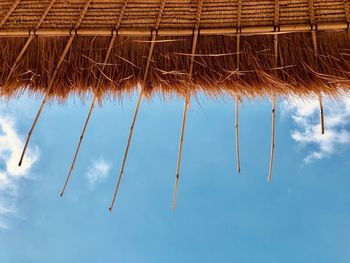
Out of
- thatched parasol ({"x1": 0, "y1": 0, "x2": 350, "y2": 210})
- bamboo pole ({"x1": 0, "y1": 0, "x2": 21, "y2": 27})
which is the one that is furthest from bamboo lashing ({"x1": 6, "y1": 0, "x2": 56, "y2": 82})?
bamboo pole ({"x1": 0, "y1": 0, "x2": 21, "y2": 27})

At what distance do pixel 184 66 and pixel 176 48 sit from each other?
0.10m

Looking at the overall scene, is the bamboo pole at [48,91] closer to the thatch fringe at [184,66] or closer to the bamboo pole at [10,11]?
the thatch fringe at [184,66]

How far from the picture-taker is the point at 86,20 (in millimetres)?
2443

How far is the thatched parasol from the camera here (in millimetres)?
2332

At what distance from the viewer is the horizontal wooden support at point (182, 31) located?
2307mm

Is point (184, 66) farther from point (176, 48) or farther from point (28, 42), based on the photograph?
point (28, 42)

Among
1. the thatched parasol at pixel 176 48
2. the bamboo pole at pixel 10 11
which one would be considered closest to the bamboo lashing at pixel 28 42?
the thatched parasol at pixel 176 48

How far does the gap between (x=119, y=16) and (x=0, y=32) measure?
0.62 m

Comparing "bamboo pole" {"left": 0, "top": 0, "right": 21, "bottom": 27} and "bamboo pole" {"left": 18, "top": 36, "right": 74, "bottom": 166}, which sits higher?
"bamboo pole" {"left": 0, "top": 0, "right": 21, "bottom": 27}

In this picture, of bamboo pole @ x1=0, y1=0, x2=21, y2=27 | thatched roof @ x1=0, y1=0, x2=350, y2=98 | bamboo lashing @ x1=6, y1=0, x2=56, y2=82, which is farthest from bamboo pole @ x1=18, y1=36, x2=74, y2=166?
bamboo pole @ x1=0, y1=0, x2=21, y2=27

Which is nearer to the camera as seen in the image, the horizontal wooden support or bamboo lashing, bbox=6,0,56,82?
the horizontal wooden support

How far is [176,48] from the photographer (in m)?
2.41

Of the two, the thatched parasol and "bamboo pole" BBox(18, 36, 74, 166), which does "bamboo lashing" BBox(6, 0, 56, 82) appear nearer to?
the thatched parasol

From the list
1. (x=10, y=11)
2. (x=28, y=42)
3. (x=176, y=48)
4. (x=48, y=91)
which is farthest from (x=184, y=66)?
(x=10, y=11)
